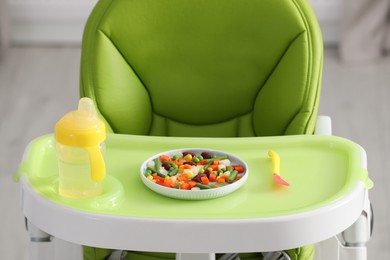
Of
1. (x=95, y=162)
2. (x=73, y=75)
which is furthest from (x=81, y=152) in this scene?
(x=73, y=75)

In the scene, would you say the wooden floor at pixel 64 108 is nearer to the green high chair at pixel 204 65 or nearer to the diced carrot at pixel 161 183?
the green high chair at pixel 204 65

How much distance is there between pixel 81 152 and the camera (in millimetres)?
1269

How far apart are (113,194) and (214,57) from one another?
0.53m

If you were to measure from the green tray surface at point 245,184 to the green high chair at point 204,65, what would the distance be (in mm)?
179

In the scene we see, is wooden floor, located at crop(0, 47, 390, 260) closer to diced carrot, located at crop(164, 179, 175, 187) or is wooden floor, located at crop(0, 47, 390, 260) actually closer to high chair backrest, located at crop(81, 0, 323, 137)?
high chair backrest, located at crop(81, 0, 323, 137)

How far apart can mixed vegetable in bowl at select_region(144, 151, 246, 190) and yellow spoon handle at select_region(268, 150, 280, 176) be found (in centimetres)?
5

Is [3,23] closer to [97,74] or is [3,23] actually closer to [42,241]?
[97,74]

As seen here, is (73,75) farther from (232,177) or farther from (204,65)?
(232,177)

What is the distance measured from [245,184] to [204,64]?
1.42 ft

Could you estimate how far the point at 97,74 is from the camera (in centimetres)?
169

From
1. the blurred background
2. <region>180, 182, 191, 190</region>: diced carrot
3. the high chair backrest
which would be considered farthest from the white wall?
<region>180, 182, 191, 190</region>: diced carrot

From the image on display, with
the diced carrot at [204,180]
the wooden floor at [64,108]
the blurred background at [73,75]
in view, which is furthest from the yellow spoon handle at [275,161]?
the blurred background at [73,75]

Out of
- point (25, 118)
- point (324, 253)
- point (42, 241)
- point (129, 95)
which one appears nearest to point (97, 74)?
point (129, 95)

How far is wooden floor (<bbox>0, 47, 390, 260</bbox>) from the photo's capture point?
93.8 inches
